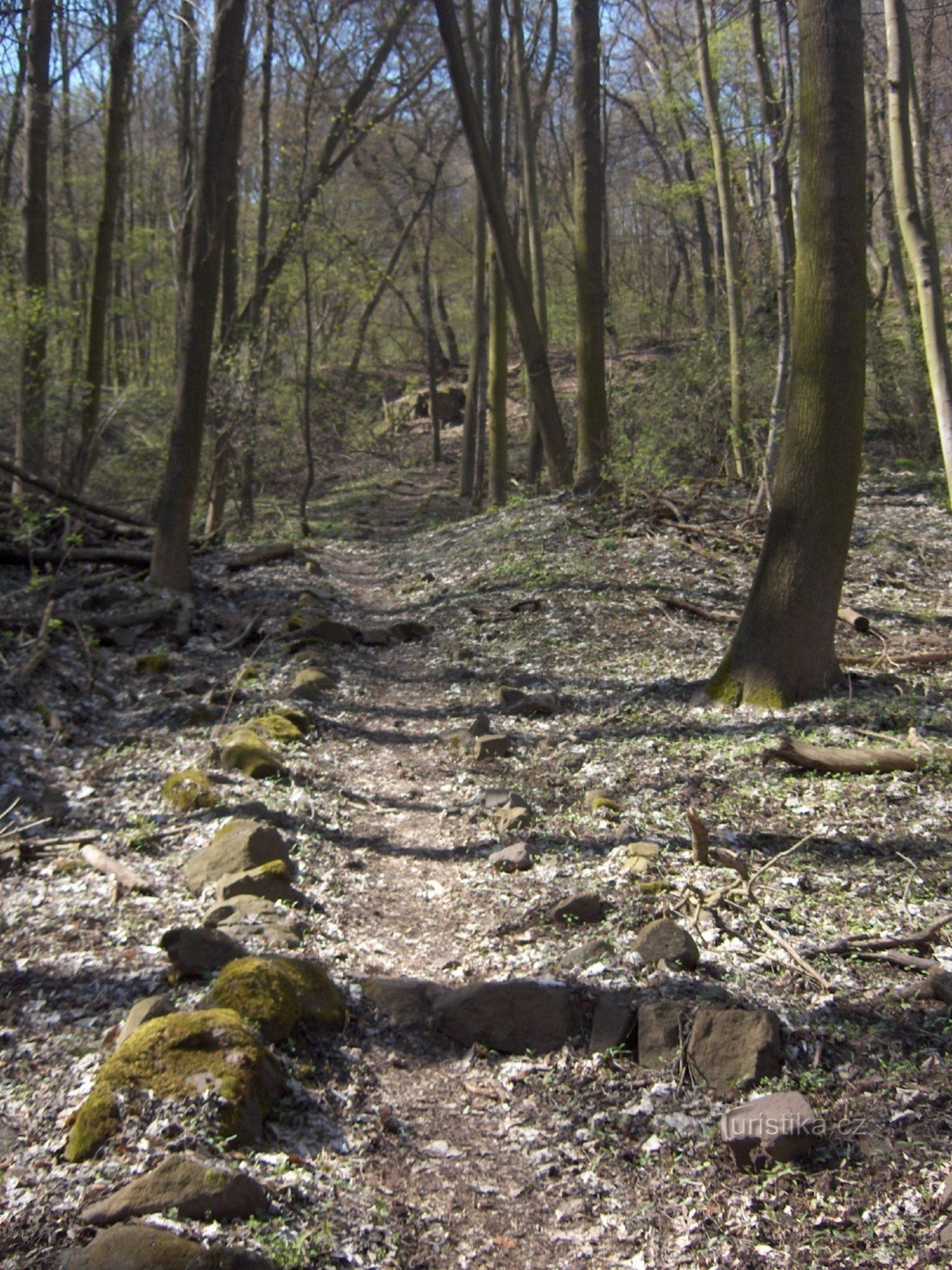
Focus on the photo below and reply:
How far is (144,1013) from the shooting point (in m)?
3.22

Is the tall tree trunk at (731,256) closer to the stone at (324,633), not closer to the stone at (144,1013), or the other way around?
the stone at (324,633)

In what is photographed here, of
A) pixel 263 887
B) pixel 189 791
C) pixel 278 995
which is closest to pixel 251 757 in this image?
pixel 189 791

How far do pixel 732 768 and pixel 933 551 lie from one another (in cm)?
595

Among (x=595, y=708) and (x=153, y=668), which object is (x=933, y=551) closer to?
(x=595, y=708)

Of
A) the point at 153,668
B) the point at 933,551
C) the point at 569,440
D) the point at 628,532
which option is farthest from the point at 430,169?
the point at 153,668

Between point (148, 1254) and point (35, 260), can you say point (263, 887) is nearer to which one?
point (148, 1254)

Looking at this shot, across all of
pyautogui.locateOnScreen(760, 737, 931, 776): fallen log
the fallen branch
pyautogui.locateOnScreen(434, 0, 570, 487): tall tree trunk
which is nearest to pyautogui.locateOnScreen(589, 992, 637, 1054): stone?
the fallen branch

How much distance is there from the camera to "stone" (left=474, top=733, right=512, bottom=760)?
255 inches

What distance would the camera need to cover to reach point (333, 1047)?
3.38m

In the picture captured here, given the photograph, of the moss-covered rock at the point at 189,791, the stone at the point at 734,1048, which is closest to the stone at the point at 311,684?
the moss-covered rock at the point at 189,791

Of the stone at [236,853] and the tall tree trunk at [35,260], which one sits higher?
the tall tree trunk at [35,260]

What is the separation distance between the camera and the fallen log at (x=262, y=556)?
37.7 feet

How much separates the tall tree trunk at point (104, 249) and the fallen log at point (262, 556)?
2407mm

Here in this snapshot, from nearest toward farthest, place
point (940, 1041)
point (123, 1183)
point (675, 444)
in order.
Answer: point (123, 1183)
point (940, 1041)
point (675, 444)
